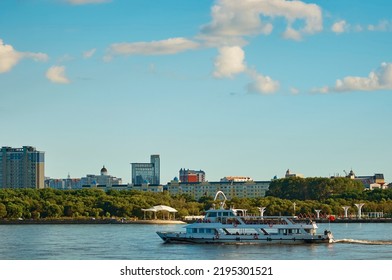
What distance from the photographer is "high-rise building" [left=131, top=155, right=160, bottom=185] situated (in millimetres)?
189000

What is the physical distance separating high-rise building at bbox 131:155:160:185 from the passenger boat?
441ft

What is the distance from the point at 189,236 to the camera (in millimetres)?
51156

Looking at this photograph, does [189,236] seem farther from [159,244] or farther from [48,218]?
[48,218]

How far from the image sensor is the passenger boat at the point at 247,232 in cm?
5006

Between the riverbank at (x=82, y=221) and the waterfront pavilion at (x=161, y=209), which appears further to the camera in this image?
the waterfront pavilion at (x=161, y=209)

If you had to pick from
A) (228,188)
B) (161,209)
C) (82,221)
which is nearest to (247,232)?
(82,221)

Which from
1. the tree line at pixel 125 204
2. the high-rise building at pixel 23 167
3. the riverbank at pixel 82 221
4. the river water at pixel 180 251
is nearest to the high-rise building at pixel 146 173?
the high-rise building at pixel 23 167

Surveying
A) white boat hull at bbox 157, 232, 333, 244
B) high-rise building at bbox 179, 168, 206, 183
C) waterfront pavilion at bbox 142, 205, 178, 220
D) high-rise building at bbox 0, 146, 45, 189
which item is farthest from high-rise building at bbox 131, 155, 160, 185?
white boat hull at bbox 157, 232, 333, 244

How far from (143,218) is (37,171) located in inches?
2125

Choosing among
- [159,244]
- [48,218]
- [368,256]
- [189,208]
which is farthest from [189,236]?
[189,208]

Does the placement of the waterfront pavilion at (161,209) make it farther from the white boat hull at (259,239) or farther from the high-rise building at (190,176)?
the high-rise building at (190,176)

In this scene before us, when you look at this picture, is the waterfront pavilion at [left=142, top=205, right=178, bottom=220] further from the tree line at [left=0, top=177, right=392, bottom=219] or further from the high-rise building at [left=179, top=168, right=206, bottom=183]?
the high-rise building at [left=179, top=168, right=206, bottom=183]

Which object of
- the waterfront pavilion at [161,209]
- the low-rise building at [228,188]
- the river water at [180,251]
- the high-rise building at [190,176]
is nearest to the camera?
the river water at [180,251]

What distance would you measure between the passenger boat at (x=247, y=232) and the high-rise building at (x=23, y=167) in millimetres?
99014
